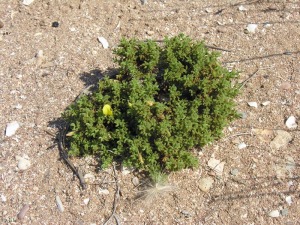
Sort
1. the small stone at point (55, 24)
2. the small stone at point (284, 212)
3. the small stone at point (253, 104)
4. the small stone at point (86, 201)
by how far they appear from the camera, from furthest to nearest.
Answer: the small stone at point (55, 24), the small stone at point (253, 104), the small stone at point (86, 201), the small stone at point (284, 212)

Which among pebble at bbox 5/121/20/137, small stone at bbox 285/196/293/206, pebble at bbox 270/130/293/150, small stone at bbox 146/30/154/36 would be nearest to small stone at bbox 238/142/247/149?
pebble at bbox 270/130/293/150

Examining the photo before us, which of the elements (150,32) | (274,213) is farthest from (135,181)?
(150,32)

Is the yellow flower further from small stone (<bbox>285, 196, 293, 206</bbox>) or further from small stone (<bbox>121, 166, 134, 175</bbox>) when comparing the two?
small stone (<bbox>285, 196, 293, 206</bbox>)

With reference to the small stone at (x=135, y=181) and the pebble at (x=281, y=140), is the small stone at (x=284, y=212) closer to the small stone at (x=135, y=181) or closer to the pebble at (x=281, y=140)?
the pebble at (x=281, y=140)

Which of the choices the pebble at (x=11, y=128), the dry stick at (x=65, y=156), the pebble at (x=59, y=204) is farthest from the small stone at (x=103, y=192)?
the pebble at (x=11, y=128)

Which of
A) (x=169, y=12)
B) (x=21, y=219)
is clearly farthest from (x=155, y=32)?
(x=21, y=219)

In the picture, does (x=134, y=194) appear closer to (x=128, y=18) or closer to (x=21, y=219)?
(x=21, y=219)
